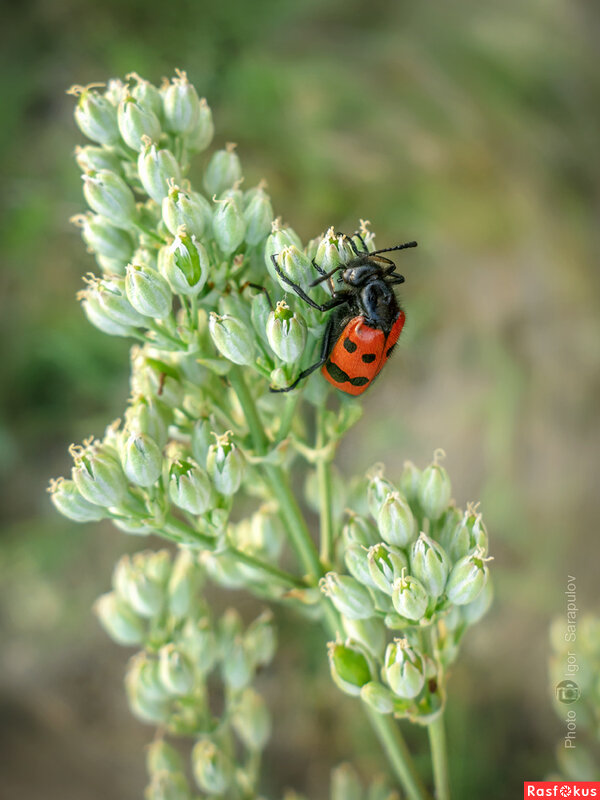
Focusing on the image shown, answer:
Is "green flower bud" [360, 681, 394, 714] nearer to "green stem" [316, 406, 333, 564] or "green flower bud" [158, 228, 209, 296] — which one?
"green stem" [316, 406, 333, 564]

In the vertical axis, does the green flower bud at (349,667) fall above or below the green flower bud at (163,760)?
above

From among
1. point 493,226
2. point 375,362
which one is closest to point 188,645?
point 375,362

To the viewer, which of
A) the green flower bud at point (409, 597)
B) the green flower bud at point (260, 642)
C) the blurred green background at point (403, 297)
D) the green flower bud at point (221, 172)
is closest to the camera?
the green flower bud at point (409, 597)

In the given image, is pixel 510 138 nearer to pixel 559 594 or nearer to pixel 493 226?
pixel 493 226

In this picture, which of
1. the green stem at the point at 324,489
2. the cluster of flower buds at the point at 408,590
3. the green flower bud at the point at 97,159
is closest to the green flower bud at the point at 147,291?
the green flower bud at the point at 97,159

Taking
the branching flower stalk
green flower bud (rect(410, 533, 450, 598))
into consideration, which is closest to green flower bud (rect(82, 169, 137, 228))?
the branching flower stalk

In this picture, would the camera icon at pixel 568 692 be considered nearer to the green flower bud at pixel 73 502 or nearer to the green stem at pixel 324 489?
the green stem at pixel 324 489
